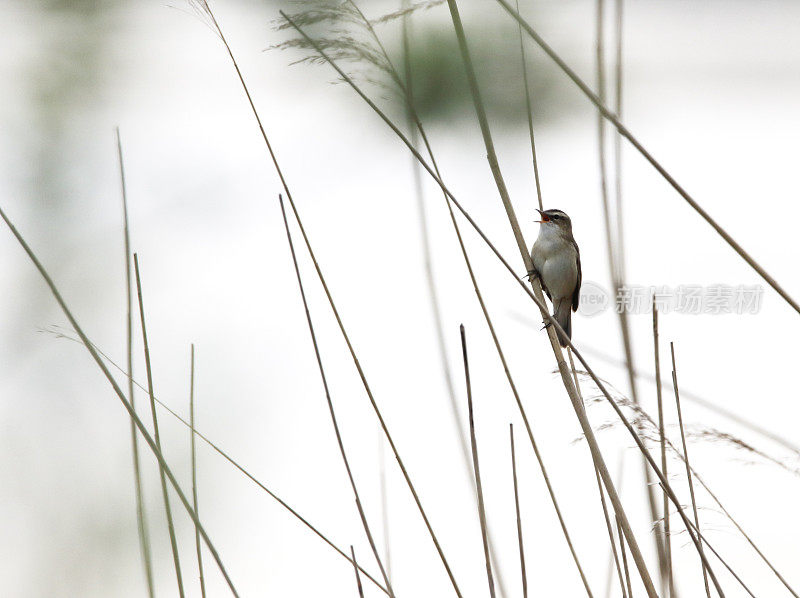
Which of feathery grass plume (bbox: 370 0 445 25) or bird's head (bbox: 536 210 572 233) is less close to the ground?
feathery grass plume (bbox: 370 0 445 25)

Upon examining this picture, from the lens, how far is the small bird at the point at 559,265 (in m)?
2.76

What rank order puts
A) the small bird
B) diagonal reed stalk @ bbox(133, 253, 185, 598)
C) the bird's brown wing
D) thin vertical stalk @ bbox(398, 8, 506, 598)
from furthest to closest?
the bird's brown wing
the small bird
thin vertical stalk @ bbox(398, 8, 506, 598)
diagonal reed stalk @ bbox(133, 253, 185, 598)

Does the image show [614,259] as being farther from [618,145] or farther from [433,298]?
[433,298]

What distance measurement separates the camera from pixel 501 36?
9.81 ft

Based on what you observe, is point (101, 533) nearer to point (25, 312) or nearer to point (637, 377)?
point (25, 312)

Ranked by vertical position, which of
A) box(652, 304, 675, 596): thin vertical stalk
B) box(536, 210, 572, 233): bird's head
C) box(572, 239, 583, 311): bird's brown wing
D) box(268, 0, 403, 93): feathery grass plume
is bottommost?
box(652, 304, 675, 596): thin vertical stalk

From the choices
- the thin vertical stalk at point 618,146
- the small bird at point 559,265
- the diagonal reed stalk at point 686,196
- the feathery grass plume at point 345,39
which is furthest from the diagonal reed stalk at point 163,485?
the small bird at point 559,265

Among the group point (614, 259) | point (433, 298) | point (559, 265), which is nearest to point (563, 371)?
point (614, 259)

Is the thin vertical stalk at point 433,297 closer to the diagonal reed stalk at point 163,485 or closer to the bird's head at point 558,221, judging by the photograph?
the diagonal reed stalk at point 163,485

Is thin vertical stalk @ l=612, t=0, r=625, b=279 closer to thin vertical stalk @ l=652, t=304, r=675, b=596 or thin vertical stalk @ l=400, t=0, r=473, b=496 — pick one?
thin vertical stalk @ l=652, t=304, r=675, b=596

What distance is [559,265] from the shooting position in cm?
279

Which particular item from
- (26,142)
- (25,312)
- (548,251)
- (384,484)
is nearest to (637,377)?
(384,484)

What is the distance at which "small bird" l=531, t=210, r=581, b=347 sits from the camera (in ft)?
9.07

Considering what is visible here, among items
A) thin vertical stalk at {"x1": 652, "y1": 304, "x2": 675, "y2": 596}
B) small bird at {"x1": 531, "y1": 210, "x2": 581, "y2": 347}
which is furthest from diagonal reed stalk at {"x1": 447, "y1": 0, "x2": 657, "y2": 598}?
small bird at {"x1": 531, "y1": 210, "x2": 581, "y2": 347}
